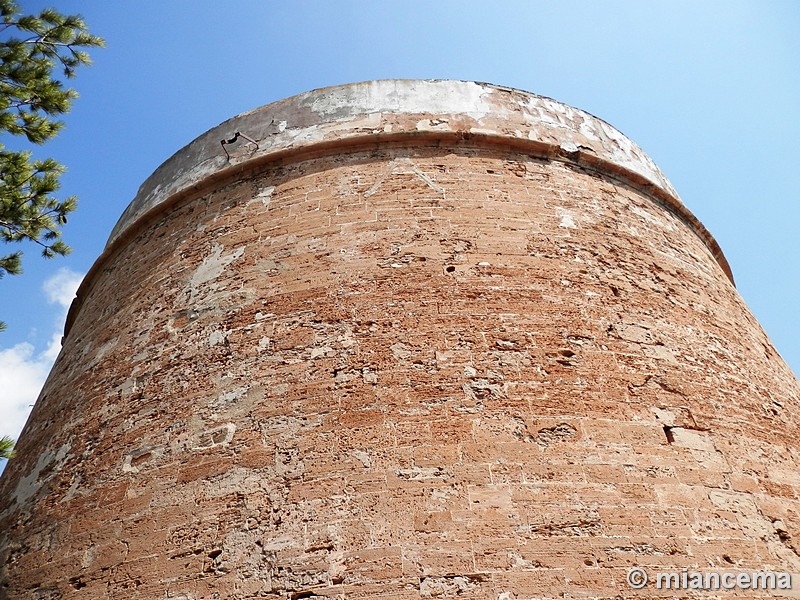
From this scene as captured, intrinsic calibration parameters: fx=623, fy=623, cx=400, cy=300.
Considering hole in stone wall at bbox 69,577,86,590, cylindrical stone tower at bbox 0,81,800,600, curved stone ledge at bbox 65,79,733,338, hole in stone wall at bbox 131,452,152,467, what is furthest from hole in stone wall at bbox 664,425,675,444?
hole in stone wall at bbox 69,577,86,590

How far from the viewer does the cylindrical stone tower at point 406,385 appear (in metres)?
3.07

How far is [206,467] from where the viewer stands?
3.51 m

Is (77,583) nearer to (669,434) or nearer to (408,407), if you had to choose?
(408,407)

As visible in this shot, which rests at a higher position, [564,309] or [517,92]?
[517,92]

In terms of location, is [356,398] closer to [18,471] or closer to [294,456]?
[294,456]

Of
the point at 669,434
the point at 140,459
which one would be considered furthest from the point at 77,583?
the point at 669,434

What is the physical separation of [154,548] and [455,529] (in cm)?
163

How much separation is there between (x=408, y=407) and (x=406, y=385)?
145 mm

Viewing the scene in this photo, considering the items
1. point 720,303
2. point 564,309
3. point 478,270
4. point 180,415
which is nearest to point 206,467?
point 180,415

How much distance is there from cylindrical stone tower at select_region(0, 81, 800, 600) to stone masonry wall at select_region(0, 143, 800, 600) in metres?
0.02

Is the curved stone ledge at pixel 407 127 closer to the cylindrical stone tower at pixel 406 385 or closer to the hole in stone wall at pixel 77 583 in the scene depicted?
the cylindrical stone tower at pixel 406 385

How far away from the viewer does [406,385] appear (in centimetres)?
356

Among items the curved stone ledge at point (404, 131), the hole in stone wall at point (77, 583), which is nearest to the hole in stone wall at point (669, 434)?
the curved stone ledge at point (404, 131)

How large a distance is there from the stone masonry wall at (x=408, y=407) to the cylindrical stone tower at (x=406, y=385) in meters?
0.02
